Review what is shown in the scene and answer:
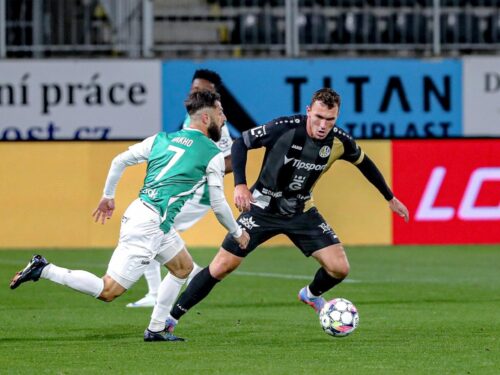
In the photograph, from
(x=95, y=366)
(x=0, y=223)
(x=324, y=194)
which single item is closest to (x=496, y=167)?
(x=324, y=194)

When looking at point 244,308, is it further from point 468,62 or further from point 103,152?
point 468,62

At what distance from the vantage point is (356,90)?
2155 centimetres

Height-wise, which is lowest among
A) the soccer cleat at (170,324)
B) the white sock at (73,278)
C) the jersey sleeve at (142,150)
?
the soccer cleat at (170,324)

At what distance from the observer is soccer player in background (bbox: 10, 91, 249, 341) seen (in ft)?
28.3

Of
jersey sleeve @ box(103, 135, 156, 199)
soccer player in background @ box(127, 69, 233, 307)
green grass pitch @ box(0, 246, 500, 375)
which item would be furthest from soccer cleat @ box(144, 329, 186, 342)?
soccer player in background @ box(127, 69, 233, 307)

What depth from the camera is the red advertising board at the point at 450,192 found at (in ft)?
60.9

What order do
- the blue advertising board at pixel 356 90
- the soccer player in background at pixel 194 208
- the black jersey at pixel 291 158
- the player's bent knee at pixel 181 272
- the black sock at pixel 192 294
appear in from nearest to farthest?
the player's bent knee at pixel 181 272 < the black sock at pixel 192 294 < the black jersey at pixel 291 158 < the soccer player in background at pixel 194 208 < the blue advertising board at pixel 356 90

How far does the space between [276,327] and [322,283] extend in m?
0.50

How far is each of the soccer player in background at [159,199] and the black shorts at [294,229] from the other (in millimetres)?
889

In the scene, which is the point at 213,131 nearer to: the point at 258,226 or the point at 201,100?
the point at 201,100

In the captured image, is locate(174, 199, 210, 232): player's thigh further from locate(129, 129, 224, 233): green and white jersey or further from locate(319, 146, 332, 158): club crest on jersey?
locate(129, 129, 224, 233): green and white jersey

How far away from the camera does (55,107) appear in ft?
70.1

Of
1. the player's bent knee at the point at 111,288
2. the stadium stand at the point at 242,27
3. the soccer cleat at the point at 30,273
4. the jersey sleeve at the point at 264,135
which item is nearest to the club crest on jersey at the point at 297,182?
the jersey sleeve at the point at 264,135

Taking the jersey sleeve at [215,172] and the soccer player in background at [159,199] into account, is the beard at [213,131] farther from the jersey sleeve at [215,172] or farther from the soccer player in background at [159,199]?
the jersey sleeve at [215,172]
